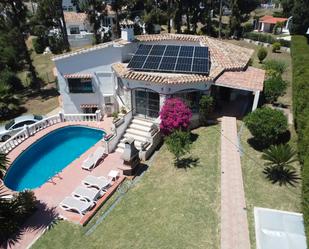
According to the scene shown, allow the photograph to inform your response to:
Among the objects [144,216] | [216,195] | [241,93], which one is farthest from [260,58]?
[144,216]

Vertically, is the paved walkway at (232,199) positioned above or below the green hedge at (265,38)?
below

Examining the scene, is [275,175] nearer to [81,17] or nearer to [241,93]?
[241,93]

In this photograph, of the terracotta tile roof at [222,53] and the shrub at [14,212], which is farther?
the terracotta tile roof at [222,53]

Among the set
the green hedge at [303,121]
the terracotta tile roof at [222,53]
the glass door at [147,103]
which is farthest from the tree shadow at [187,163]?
the terracotta tile roof at [222,53]

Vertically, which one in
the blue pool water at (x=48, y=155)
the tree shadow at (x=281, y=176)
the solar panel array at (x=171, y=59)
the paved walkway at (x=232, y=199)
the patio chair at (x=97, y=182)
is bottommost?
the blue pool water at (x=48, y=155)

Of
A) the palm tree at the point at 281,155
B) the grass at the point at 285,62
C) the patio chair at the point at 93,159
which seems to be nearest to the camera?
the palm tree at the point at 281,155

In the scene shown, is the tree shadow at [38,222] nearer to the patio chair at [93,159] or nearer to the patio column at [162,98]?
the patio chair at [93,159]
